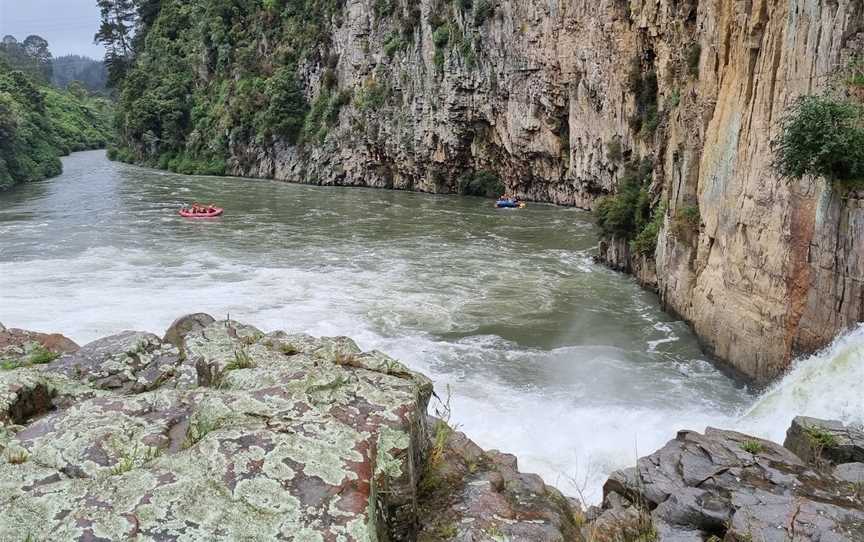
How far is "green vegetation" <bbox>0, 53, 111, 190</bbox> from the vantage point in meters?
43.9

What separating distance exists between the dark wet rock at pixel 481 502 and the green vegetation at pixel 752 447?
2342 mm

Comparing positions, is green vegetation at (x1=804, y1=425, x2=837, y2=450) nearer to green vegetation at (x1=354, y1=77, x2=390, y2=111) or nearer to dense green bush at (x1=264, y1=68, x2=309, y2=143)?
green vegetation at (x1=354, y1=77, x2=390, y2=111)

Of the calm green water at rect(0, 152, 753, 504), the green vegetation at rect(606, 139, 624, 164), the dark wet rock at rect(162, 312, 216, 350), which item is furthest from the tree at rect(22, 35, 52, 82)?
the dark wet rock at rect(162, 312, 216, 350)

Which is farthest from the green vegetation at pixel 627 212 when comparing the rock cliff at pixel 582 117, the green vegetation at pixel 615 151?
the green vegetation at pixel 615 151

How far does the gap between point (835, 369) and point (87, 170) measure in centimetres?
5745

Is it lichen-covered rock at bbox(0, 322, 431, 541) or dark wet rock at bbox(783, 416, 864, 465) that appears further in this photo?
dark wet rock at bbox(783, 416, 864, 465)

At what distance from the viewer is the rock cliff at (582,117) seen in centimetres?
965

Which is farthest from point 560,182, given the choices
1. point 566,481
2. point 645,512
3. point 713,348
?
point 645,512

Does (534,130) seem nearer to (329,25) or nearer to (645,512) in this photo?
(329,25)

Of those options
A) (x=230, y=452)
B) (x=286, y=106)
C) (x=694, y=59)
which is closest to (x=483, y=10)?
(x=286, y=106)

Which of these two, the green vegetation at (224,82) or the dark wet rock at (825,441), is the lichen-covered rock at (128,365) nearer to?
the dark wet rock at (825,441)

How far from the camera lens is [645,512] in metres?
4.70

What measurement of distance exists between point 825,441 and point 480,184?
34.1 metres

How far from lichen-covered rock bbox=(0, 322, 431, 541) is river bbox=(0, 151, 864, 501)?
1.30 metres
